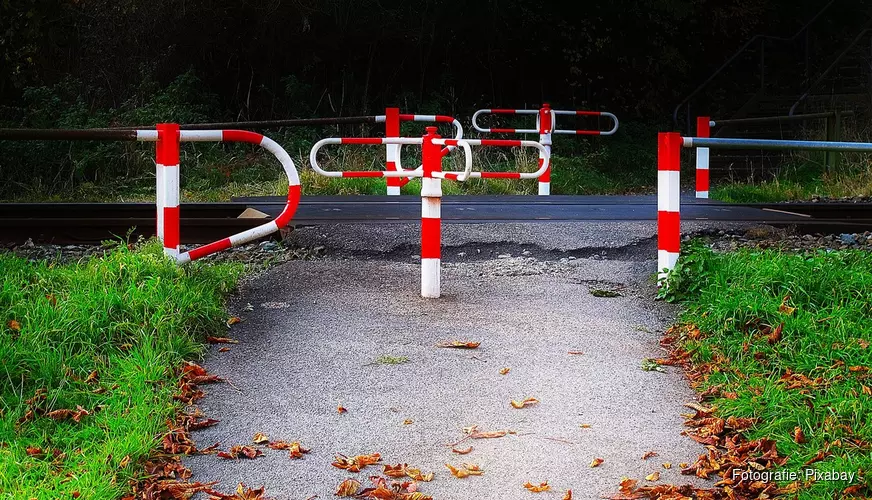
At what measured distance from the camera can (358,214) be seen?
10.5 meters

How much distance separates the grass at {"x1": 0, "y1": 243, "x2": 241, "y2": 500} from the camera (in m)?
4.10

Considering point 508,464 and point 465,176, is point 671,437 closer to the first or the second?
point 508,464

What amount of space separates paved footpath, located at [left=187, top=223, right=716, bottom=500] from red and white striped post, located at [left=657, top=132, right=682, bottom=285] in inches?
13.0

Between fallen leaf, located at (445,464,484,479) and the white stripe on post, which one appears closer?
fallen leaf, located at (445,464,484,479)

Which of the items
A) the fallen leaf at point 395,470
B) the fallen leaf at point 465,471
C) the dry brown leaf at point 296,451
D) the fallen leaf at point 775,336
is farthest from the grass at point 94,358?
the fallen leaf at point 775,336

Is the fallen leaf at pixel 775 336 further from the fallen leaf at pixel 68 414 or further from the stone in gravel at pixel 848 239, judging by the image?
the stone in gravel at pixel 848 239

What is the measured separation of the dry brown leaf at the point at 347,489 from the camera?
3.98 meters

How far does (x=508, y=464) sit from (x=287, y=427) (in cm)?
101

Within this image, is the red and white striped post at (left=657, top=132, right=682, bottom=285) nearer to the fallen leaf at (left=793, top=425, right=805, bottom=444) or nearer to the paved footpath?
the paved footpath

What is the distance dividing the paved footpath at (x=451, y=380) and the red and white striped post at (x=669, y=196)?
33cm

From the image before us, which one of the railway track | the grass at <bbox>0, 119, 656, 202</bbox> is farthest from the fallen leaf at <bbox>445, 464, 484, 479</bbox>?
the grass at <bbox>0, 119, 656, 202</bbox>

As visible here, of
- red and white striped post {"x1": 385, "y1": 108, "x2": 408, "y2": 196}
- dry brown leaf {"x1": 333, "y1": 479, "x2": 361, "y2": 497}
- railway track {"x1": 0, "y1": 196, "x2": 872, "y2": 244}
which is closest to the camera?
dry brown leaf {"x1": 333, "y1": 479, "x2": 361, "y2": 497}

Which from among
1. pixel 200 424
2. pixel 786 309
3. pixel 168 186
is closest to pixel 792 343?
pixel 786 309

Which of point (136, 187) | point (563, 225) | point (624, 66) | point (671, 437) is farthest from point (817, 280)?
point (624, 66)
